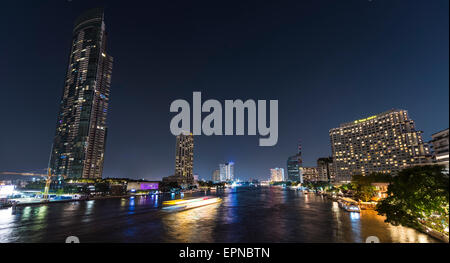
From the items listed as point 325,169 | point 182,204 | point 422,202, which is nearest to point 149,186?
Answer: point 182,204

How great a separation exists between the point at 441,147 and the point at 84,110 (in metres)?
163

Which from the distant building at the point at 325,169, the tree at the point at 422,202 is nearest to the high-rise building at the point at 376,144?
the distant building at the point at 325,169

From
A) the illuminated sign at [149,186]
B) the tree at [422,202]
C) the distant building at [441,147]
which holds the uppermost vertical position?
the distant building at [441,147]

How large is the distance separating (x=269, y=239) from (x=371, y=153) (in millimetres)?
123236

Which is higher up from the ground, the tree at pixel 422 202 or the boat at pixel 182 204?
the tree at pixel 422 202

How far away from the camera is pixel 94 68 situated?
14025 cm

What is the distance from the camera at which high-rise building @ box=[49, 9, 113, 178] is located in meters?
130

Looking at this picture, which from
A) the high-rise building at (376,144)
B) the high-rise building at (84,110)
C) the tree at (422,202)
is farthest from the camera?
the high-rise building at (84,110)

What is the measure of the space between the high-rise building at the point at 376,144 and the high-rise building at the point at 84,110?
162 meters

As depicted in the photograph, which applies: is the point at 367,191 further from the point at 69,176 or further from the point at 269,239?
the point at 69,176

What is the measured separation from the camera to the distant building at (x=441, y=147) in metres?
5.57

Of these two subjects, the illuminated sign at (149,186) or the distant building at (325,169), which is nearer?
the illuminated sign at (149,186)

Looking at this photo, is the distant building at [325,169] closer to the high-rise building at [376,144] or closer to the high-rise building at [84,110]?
the high-rise building at [376,144]
